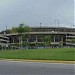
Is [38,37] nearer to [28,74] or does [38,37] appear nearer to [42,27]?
[42,27]

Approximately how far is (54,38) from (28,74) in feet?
469

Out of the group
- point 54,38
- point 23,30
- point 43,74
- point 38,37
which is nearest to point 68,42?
point 54,38

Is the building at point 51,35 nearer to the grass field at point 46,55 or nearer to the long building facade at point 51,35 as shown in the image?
the long building facade at point 51,35

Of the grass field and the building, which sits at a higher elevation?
the building

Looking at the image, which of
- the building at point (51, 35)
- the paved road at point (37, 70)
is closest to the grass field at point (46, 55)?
the paved road at point (37, 70)

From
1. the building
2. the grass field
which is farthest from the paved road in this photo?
the building

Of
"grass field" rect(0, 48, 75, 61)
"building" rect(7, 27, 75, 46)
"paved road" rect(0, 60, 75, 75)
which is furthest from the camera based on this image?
"building" rect(7, 27, 75, 46)

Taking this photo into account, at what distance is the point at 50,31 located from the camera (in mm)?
166000

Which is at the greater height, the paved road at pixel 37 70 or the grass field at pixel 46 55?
the paved road at pixel 37 70

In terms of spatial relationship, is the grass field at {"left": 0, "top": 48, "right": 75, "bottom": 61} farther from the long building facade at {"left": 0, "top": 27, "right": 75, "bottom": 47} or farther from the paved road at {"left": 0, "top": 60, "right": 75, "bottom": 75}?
the long building facade at {"left": 0, "top": 27, "right": 75, "bottom": 47}

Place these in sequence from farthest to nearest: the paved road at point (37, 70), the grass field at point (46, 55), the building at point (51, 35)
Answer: the building at point (51, 35)
the grass field at point (46, 55)
the paved road at point (37, 70)

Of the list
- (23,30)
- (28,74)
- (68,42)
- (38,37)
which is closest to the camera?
(28,74)

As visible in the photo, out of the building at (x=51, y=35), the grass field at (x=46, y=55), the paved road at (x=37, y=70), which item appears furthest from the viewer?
the building at (x=51, y=35)

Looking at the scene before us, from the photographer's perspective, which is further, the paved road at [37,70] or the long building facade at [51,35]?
the long building facade at [51,35]
